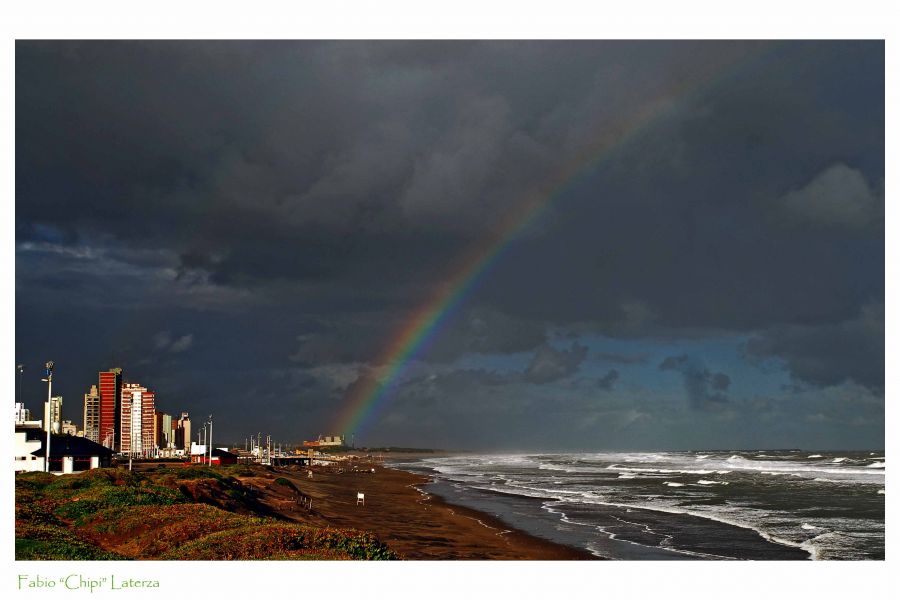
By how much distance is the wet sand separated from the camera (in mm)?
34562

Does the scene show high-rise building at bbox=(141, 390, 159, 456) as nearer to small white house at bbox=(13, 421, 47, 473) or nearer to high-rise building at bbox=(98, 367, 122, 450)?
high-rise building at bbox=(98, 367, 122, 450)

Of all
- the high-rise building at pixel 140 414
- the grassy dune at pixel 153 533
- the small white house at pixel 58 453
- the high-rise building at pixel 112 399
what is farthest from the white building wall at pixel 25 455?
the high-rise building at pixel 112 399

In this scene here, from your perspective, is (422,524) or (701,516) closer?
(422,524)

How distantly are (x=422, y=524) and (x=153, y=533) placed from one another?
2172 centimetres

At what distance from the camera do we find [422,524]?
151 ft

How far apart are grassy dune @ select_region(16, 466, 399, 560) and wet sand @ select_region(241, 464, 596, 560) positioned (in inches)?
322

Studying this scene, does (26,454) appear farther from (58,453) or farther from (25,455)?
(58,453)

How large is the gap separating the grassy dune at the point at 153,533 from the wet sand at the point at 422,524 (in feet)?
26.9

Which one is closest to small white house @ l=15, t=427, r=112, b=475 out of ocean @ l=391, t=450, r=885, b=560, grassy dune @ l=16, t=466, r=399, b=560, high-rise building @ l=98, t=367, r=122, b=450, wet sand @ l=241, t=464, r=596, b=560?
wet sand @ l=241, t=464, r=596, b=560

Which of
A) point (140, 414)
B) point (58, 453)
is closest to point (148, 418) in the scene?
point (140, 414)

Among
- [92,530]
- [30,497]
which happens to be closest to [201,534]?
[92,530]

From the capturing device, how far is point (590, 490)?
75.0 m
